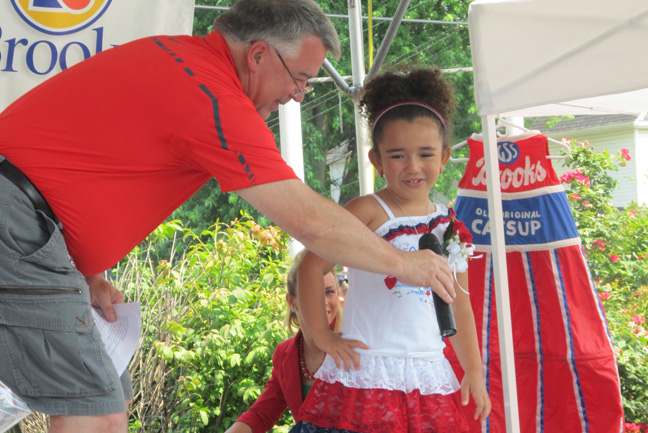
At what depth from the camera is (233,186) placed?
180 cm

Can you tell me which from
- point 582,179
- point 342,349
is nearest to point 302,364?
point 342,349

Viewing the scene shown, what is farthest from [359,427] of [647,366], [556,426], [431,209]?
[647,366]

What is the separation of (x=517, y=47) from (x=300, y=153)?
4415mm

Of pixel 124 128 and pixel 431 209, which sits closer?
pixel 124 128

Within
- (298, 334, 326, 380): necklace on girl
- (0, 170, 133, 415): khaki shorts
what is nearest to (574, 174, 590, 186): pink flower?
(298, 334, 326, 380): necklace on girl

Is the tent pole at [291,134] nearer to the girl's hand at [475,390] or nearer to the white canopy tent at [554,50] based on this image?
the white canopy tent at [554,50]

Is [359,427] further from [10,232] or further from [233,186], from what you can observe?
[10,232]

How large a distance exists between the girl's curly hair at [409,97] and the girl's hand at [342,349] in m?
0.65

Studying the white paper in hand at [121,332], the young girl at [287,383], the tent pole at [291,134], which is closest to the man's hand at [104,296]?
the white paper in hand at [121,332]

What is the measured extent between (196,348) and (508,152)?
209cm

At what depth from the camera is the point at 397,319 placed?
2.28 m

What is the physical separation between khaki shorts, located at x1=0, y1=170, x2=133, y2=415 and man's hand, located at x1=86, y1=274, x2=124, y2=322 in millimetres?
443

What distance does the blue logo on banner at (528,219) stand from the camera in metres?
3.42

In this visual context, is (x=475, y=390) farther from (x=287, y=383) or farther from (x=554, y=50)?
(x=554, y=50)
